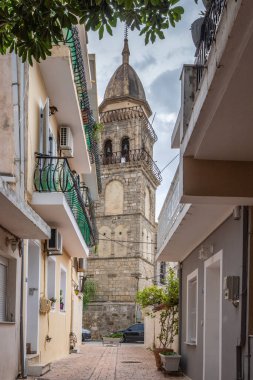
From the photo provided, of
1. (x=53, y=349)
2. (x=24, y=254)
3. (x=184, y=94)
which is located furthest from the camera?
(x=53, y=349)

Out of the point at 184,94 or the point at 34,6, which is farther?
the point at 184,94

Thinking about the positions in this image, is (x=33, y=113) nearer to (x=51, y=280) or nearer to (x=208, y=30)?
(x=51, y=280)

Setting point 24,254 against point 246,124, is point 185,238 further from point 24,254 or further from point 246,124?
point 246,124

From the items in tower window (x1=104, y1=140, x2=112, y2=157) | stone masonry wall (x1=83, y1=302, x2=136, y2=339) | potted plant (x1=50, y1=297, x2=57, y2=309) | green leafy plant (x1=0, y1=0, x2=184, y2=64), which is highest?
tower window (x1=104, y1=140, x2=112, y2=157)

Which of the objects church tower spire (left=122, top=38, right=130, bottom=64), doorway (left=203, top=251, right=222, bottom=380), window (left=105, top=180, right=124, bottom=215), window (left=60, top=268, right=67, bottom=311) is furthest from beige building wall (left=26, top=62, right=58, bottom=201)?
church tower spire (left=122, top=38, right=130, bottom=64)

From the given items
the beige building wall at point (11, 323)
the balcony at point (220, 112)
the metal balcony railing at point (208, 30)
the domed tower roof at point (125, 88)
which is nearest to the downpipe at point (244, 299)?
the balcony at point (220, 112)

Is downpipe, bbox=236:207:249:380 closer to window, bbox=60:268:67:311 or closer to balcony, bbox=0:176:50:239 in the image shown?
balcony, bbox=0:176:50:239

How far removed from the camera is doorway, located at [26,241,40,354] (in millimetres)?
12977

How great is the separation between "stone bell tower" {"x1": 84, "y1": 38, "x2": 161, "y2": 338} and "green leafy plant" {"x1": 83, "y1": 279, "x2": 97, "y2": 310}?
1.15 ft

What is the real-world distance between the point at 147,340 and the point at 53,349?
15.0 m

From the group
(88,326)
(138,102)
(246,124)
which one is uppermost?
(138,102)

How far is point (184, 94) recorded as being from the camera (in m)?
8.30

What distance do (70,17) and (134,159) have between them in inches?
1822

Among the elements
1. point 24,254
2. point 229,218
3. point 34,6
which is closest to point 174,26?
point 34,6
